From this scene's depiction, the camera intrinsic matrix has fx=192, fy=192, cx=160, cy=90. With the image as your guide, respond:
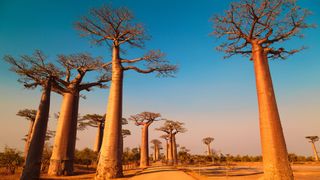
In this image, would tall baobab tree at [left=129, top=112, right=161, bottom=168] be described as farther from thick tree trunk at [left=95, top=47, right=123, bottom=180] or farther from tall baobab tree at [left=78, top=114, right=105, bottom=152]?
thick tree trunk at [left=95, top=47, right=123, bottom=180]

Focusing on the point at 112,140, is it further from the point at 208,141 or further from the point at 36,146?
the point at 208,141

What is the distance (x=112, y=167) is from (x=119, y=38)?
9455 mm

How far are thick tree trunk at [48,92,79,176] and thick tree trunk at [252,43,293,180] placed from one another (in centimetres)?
1443

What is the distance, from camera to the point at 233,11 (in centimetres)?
1037

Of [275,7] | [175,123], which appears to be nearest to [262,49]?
[275,7]

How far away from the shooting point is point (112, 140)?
11.5m

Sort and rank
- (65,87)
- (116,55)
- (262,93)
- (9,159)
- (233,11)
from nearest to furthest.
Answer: (262,93)
(233,11)
(116,55)
(9,159)
(65,87)

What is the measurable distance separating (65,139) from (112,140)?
663 cm

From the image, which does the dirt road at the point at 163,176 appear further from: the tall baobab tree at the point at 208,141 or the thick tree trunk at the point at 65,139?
the tall baobab tree at the point at 208,141

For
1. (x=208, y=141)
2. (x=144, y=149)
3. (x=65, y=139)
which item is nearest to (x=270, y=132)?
(x=65, y=139)

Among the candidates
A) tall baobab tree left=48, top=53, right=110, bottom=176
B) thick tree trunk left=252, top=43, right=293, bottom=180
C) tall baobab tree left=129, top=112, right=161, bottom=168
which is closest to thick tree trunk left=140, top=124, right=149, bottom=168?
tall baobab tree left=129, top=112, right=161, bottom=168

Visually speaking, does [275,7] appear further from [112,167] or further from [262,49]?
[112,167]

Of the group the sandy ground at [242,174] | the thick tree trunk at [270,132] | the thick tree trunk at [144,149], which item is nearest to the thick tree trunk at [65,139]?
the sandy ground at [242,174]

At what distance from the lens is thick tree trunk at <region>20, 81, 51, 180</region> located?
1114 cm
